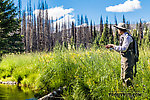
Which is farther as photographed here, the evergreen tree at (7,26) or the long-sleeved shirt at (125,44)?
the evergreen tree at (7,26)

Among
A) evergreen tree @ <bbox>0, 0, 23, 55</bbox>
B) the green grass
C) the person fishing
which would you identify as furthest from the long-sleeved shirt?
evergreen tree @ <bbox>0, 0, 23, 55</bbox>

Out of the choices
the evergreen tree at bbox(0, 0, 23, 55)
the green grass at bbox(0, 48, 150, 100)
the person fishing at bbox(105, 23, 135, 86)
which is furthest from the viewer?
the evergreen tree at bbox(0, 0, 23, 55)

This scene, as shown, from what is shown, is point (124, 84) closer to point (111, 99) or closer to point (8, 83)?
point (111, 99)

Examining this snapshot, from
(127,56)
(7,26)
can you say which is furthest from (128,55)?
(7,26)

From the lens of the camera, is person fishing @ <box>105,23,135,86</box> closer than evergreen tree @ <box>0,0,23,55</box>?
Yes

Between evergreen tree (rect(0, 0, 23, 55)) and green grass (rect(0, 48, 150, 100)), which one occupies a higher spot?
evergreen tree (rect(0, 0, 23, 55))

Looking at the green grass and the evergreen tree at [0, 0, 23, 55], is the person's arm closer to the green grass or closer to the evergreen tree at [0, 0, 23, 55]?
the green grass

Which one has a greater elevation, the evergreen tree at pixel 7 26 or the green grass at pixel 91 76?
the evergreen tree at pixel 7 26

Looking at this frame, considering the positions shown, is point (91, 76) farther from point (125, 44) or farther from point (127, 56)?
point (125, 44)

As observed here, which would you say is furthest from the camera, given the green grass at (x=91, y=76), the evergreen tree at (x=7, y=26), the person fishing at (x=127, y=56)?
the evergreen tree at (x=7, y=26)

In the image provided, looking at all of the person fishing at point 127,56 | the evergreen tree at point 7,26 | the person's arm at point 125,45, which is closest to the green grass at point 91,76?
the person fishing at point 127,56

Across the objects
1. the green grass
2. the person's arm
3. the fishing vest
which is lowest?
the green grass

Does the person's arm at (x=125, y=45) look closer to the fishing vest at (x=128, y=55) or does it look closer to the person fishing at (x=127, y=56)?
the person fishing at (x=127, y=56)

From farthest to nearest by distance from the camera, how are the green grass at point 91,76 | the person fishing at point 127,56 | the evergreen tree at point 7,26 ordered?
1. the evergreen tree at point 7,26
2. the person fishing at point 127,56
3. the green grass at point 91,76
